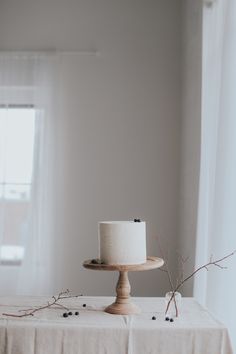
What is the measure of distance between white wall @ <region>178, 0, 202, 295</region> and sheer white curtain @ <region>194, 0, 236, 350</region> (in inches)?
8.9

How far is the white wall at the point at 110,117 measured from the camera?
2.63m

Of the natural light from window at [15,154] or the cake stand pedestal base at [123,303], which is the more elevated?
the natural light from window at [15,154]

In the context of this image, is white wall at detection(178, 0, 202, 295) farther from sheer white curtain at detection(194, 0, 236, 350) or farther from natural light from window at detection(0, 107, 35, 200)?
natural light from window at detection(0, 107, 35, 200)

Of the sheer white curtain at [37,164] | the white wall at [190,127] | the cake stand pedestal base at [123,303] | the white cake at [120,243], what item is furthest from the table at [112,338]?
the sheer white curtain at [37,164]

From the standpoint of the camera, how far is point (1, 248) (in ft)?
8.63

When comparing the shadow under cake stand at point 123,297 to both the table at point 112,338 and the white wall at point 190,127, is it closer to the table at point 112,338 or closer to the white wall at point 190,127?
the table at point 112,338

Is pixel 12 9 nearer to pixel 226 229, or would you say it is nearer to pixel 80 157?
pixel 80 157

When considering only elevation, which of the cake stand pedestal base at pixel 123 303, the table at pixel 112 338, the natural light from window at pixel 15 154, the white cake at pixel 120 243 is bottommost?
the table at pixel 112 338

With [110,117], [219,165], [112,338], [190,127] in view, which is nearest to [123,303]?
[112,338]

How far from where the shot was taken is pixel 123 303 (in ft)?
4.07

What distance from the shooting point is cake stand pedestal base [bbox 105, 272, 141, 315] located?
48.1 inches

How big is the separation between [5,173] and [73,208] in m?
0.53

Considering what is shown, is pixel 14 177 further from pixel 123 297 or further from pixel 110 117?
pixel 123 297

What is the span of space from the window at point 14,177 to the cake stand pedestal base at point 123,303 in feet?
5.03
